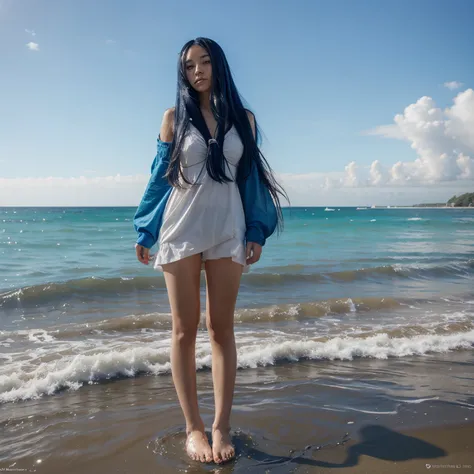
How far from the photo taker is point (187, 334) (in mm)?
2717

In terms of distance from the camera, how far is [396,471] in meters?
2.45

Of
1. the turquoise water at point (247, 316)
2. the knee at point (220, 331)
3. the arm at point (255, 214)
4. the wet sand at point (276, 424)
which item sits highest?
the arm at point (255, 214)

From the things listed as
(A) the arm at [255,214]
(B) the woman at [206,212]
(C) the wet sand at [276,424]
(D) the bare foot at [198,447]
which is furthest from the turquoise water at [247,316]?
(D) the bare foot at [198,447]

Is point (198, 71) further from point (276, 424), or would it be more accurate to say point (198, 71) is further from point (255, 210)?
point (276, 424)

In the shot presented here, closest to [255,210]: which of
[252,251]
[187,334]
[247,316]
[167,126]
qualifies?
[252,251]

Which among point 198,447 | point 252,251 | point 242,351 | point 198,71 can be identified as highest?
point 198,71

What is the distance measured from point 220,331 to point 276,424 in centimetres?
82

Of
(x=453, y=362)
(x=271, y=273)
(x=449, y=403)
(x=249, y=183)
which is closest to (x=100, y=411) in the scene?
(x=249, y=183)

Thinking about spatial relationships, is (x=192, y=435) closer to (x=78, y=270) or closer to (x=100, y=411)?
(x=100, y=411)

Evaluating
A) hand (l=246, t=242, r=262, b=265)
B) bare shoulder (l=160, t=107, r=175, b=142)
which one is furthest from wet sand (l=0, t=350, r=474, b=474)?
bare shoulder (l=160, t=107, r=175, b=142)

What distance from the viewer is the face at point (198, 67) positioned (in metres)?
2.69

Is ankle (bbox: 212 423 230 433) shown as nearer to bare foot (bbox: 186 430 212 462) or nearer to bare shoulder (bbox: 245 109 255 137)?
bare foot (bbox: 186 430 212 462)

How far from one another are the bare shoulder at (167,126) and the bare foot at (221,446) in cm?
169

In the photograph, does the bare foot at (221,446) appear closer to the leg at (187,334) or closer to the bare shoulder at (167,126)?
the leg at (187,334)
